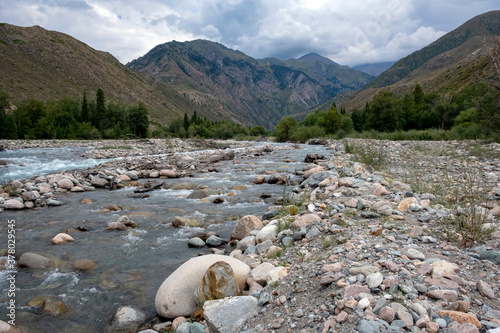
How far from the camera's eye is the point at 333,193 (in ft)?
23.3

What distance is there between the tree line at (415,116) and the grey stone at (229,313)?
24.4 m

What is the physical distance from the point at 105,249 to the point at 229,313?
4.78m

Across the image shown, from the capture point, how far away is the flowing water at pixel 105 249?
14.0ft

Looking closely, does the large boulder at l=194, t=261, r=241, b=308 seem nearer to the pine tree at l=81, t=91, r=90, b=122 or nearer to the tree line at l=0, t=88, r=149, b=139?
the tree line at l=0, t=88, r=149, b=139

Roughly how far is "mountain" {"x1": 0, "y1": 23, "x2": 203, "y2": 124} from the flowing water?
7681 centimetres

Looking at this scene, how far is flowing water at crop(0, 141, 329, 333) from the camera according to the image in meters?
4.27

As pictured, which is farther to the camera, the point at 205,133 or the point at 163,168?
the point at 205,133

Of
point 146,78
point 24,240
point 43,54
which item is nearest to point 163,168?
point 24,240

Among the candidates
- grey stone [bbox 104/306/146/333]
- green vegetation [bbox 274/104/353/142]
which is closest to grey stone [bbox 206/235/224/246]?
grey stone [bbox 104/306/146/333]

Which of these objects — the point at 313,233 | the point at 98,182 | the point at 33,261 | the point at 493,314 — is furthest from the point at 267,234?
the point at 98,182

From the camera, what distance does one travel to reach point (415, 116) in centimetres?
4853

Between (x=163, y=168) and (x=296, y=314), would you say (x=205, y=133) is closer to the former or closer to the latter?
(x=163, y=168)

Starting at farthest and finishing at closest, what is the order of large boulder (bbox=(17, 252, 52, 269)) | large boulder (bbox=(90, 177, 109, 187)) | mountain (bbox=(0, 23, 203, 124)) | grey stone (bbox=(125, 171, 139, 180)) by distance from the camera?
mountain (bbox=(0, 23, 203, 124)), grey stone (bbox=(125, 171, 139, 180)), large boulder (bbox=(90, 177, 109, 187)), large boulder (bbox=(17, 252, 52, 269))

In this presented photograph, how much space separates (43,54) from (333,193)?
12702 cm
